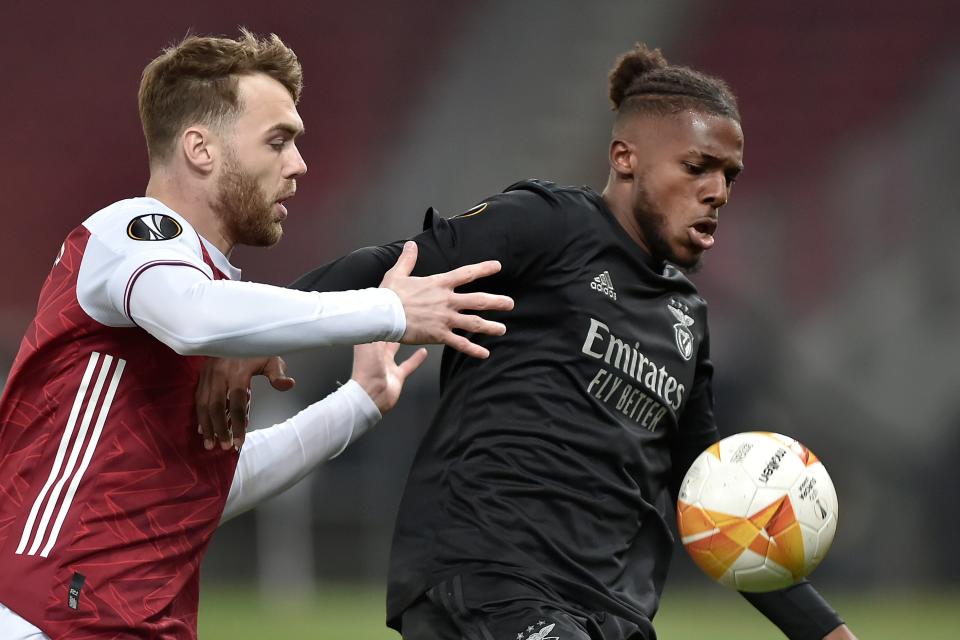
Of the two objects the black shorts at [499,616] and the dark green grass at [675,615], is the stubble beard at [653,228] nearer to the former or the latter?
the black shorts at [499,616]

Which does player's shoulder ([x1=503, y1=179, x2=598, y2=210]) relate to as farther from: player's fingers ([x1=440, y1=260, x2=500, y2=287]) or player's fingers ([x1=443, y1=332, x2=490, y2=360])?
player's fingers ([x1=443, y1=332, x2=490, y2=360])

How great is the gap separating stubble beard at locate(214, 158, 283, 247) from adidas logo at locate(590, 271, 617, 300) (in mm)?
830

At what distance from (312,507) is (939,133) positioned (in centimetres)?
656

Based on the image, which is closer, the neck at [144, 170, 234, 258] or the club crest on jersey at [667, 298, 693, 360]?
the neck at [144, 170, 234, 258]

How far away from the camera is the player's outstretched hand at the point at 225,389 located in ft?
10.3

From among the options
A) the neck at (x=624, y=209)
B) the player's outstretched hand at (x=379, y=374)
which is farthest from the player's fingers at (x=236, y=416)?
the neck at (x=624, y=209)

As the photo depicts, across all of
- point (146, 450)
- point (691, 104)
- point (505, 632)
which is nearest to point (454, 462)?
point (505, 632)

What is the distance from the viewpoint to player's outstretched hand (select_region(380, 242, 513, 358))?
2951 millimetres

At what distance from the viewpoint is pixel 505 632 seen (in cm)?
313

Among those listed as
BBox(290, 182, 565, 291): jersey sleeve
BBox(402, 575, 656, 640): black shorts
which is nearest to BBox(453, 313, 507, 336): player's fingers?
BBox(290, 182, 565, 291): jersey sleeve

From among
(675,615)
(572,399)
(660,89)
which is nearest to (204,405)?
(572,399)

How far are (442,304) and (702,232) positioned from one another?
0.99 meters

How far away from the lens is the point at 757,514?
3.40 metres

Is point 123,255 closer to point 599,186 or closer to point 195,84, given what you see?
point 195,84
